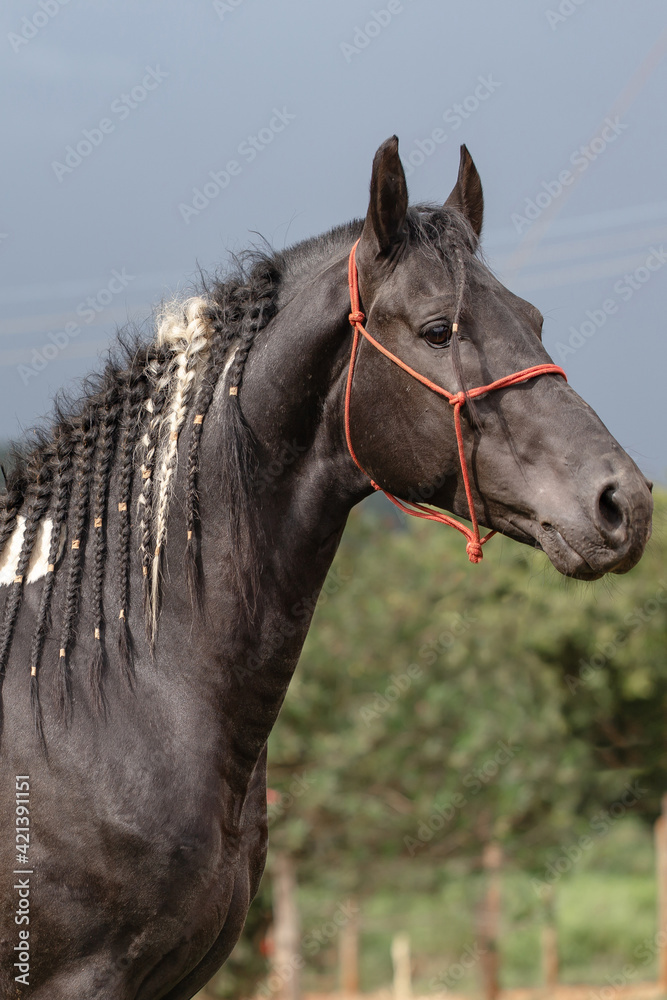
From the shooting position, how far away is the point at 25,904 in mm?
2457

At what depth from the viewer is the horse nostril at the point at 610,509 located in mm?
2311

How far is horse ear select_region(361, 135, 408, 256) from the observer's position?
2.55m

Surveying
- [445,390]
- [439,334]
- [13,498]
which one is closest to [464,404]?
[445,390]

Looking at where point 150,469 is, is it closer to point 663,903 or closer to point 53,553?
point 53,553

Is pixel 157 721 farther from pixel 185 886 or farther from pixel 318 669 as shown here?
pixel 318 669

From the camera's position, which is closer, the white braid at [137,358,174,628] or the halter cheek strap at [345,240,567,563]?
the halter cheek strap at [345,240,567,563]

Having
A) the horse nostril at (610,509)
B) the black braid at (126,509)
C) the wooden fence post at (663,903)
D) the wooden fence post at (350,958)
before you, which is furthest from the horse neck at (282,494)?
the wooden fence post at (350,958)

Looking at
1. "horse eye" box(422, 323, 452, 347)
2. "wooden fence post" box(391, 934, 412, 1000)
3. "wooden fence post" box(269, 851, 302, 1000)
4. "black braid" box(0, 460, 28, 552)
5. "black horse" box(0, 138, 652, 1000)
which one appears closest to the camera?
"black horse" box(0, 138, 652, 1000)

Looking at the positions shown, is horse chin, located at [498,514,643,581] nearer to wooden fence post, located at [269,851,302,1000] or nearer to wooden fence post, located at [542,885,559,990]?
wooden fence post, located at [269,851,302,1000]

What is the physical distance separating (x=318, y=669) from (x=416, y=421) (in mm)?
10403

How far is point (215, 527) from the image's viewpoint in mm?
2729

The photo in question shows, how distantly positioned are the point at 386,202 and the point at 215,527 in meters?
1.07

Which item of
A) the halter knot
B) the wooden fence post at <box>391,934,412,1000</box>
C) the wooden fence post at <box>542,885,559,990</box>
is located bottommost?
the wooden fence post at <box>542,885,559,990</box>

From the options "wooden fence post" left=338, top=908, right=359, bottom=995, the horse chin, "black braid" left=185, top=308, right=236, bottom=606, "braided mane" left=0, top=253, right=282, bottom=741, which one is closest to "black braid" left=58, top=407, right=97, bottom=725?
"braided mane" left=0, top=253, right=282, bottom=741
